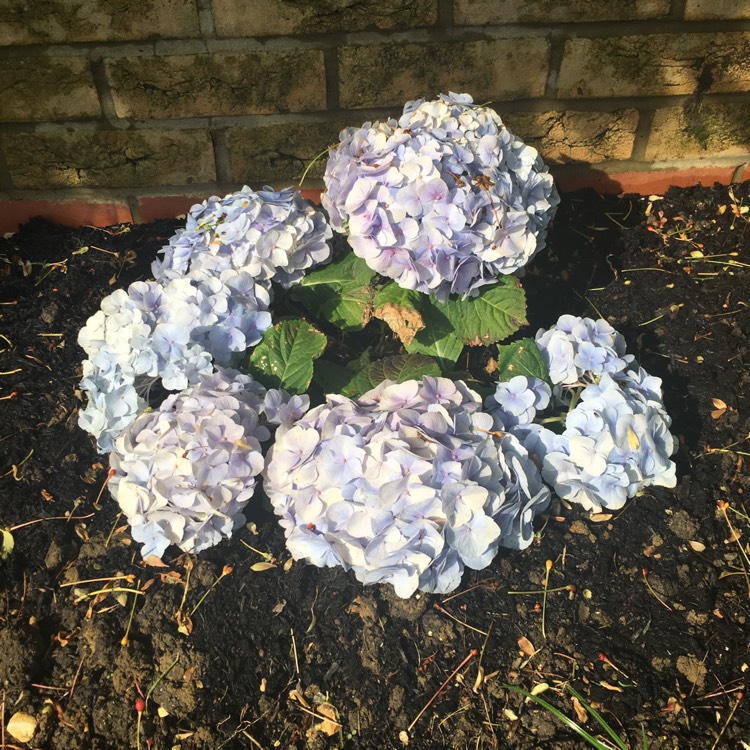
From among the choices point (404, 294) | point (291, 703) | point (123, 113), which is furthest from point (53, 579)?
point (123, 113)

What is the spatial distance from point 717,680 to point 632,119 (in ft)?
4.86

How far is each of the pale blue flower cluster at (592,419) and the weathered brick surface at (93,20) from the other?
1.20 meters

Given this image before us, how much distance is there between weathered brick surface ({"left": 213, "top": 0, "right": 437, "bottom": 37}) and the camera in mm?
1757

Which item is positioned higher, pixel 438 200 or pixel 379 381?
pixel 438 200

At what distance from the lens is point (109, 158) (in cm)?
197

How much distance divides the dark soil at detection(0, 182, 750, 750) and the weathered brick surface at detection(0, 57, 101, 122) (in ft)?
2.39

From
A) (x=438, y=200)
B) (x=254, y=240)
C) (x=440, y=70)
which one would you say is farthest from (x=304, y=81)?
(x=438, y=200)

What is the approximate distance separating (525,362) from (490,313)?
13 centimetres

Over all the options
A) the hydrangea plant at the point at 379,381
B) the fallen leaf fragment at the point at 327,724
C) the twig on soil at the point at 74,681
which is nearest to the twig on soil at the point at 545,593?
the hydrangea plant at the point at 379,381

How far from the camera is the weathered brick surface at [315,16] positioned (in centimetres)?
176

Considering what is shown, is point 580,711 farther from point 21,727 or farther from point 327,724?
point 21,727

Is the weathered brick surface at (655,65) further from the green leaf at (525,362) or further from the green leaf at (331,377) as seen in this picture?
the green leaf at (331,377)

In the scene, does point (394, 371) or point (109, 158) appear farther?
point (109, 158)

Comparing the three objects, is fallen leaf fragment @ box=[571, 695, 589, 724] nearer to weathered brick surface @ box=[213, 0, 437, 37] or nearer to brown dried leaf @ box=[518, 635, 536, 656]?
brown dried leaf @ box=[518, 635, 536, 656]
